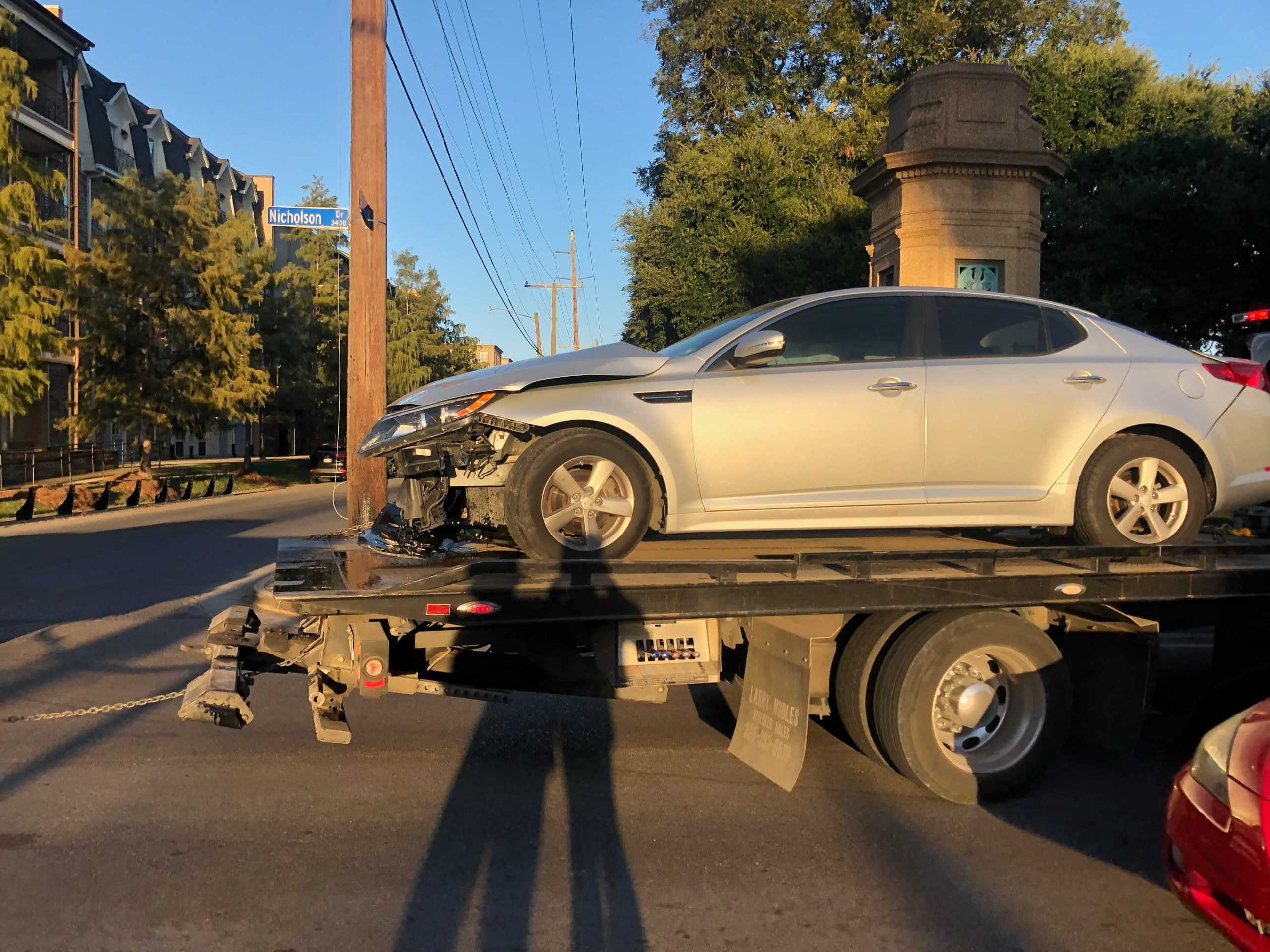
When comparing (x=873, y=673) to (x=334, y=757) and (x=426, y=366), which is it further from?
(x=426, y=366)

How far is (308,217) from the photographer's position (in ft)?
36.5

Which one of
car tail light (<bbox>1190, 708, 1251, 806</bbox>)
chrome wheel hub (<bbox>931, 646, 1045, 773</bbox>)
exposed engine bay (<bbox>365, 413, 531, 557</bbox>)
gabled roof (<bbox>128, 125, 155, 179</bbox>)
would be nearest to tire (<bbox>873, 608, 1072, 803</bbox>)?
chrome wheel hub (<bbox>931, 646, 1045, 773</bbox>)

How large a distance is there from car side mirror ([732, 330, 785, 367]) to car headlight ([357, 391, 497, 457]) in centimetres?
122

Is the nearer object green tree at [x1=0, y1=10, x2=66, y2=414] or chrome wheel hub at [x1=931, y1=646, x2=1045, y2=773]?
chrome wheel hub at [x1=931, y1=646, x2=1045, y2=773]

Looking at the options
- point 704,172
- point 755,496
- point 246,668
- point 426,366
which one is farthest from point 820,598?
point 426,366

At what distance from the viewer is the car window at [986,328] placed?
215 inches

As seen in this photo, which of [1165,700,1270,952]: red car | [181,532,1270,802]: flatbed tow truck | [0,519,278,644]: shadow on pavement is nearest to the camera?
[1165,700,1270,952]: red car

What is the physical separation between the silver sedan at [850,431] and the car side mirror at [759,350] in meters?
0.01

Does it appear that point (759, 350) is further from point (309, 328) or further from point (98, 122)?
point (98, 122)

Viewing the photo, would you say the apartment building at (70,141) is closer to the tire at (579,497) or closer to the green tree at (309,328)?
the green tree at (309,328)

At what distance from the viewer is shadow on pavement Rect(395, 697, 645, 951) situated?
367cm

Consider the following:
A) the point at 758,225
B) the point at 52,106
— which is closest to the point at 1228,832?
the point at 758,225

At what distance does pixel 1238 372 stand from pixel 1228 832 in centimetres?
334

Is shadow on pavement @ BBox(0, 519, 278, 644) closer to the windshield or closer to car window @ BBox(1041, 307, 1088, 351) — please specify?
the windshield
